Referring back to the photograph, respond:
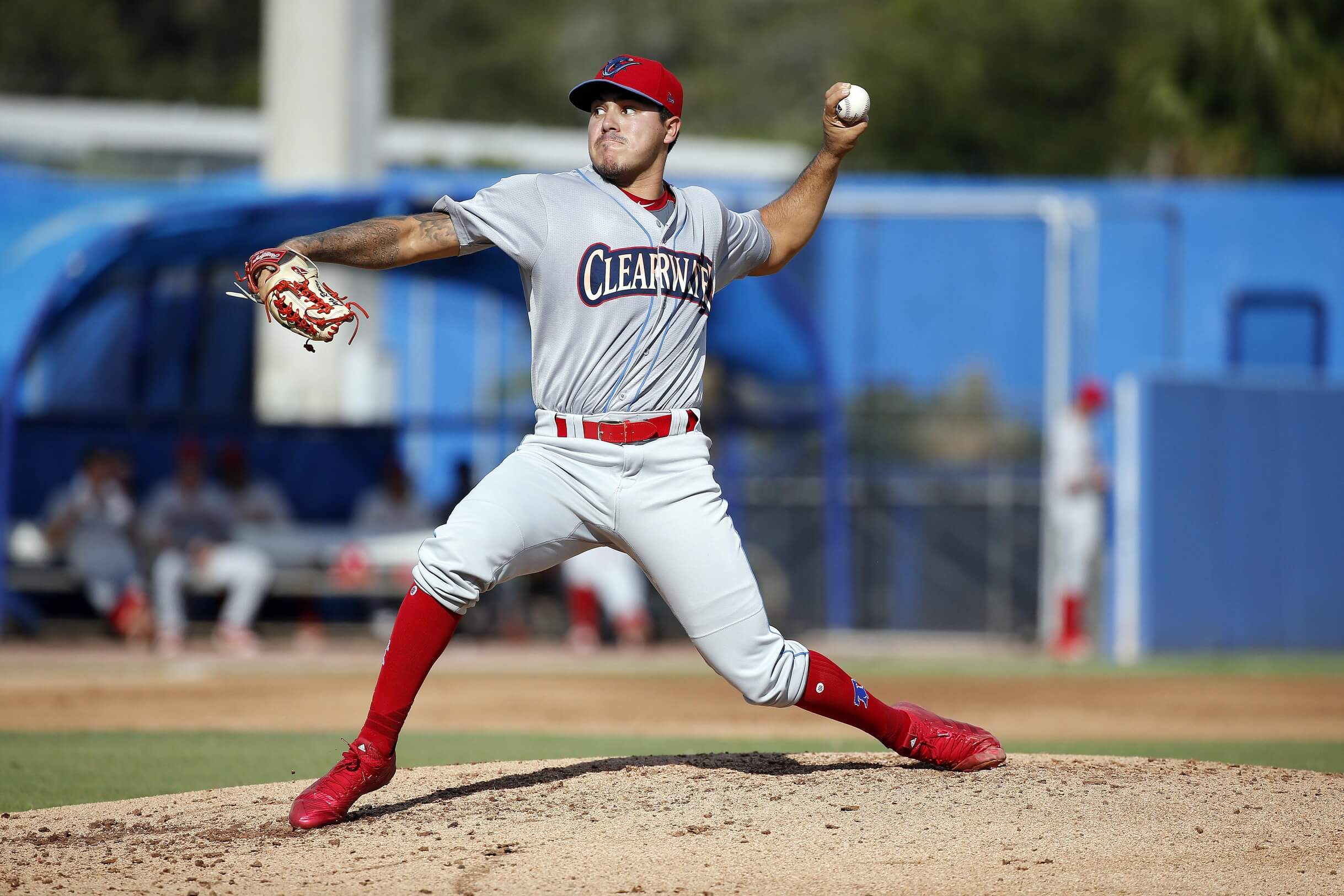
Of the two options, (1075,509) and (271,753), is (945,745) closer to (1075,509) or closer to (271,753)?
(271,753)

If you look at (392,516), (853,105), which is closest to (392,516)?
(392,516)

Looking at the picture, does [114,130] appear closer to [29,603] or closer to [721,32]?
[29,603]

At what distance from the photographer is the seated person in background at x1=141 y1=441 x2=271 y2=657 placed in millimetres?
12188

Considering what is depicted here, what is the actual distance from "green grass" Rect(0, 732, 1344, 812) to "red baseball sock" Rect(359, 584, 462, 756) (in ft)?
3.90

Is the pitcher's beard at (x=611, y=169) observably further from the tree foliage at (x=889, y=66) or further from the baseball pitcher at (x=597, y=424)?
the tree foliage at (x=889, y=66)

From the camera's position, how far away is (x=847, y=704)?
14.2 feet

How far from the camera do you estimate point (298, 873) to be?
3.64 m

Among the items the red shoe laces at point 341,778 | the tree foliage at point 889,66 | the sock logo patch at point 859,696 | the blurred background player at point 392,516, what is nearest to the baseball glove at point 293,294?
the red shoe laces at point 341,778

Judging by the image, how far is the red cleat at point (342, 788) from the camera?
13.0 feet

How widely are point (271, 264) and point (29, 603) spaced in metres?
11.0

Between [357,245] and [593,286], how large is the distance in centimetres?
60

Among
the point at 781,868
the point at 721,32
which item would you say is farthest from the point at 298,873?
the point at 721,32

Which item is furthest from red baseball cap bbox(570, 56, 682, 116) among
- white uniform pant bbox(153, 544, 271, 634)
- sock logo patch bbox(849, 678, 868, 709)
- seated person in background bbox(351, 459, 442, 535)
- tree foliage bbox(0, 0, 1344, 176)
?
tree foliage bbox(0, 0, 1344, 176)

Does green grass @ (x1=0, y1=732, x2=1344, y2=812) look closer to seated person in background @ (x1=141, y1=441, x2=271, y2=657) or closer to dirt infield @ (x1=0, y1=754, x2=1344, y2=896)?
dirt infield @ (x1=0, y1=754, x2=1344, y2=896)
